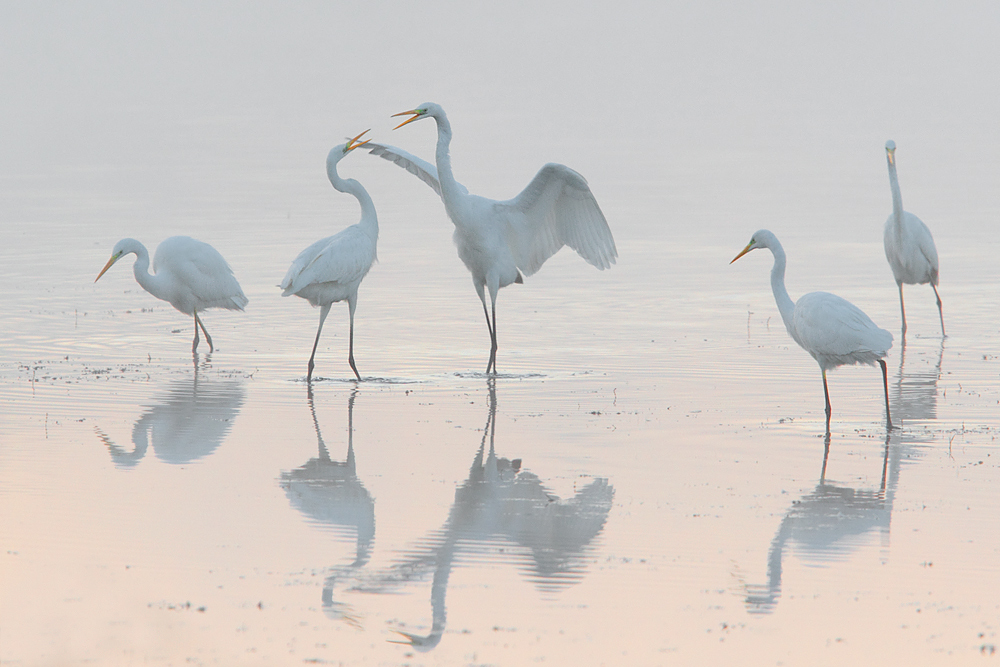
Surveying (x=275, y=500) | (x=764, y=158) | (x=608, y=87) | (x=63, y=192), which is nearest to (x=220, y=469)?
(x=275, y=500)

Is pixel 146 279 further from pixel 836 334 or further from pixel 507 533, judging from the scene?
pixel 507 533

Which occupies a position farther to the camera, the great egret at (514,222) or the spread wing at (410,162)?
the spread wing at (410,162)

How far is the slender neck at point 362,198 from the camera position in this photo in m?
13.1

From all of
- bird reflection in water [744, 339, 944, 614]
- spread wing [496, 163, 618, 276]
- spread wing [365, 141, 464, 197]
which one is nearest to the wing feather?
spread wing [365, 141, 464, 197]

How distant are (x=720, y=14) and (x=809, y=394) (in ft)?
241

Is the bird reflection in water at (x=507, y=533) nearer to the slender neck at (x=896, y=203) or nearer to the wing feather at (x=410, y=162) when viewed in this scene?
the wing feather at (x=410, y=162)

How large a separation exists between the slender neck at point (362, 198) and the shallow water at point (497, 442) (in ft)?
Answer: 4.16

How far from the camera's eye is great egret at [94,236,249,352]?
44.9ft

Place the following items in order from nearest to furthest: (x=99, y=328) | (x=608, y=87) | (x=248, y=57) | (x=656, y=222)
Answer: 1. (x=99, y=328)
2. (x=656, y=222)
3. (x=608, y=87)
4. (x=248, y=57)

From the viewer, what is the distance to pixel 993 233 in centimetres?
2191

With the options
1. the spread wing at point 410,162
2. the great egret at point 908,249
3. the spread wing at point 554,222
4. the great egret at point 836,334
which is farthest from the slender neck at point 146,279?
the great egret at point 908,249

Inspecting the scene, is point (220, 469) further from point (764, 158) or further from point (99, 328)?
point (764, 158)

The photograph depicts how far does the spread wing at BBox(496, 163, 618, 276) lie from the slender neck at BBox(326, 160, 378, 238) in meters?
1.16

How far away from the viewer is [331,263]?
1242 cm
